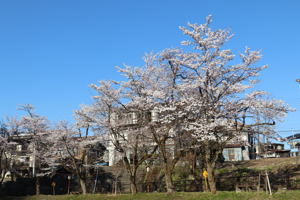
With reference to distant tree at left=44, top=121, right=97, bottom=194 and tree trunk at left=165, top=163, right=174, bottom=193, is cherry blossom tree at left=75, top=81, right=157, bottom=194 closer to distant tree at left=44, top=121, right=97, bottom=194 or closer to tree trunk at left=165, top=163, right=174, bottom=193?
tree trunk at left=165, top=163, right=174, bottom=193

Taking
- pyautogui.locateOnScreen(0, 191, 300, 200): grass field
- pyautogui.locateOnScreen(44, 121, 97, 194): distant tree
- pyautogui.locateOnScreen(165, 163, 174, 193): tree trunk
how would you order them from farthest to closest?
1. pyautogui.locateOnScreen(44, 121, 97, 194): distant tree
2. pyautogui.locateOnScreen(165, 163, 174, 193): tree trunk
3. pyautogui.locateOnScreen(0, 191, 300, 200): grass field

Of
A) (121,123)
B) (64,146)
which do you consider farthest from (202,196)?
(64,146)

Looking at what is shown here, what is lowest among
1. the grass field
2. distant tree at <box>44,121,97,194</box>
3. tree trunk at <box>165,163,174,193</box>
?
the grass field

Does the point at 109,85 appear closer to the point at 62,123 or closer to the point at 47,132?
the point at 62,123

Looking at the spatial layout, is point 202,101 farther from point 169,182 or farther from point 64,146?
point 64,146

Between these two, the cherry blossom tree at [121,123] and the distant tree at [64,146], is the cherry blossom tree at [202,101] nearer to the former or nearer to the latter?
the cherry blossom tree at [121,123]

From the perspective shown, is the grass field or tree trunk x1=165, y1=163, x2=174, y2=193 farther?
tree trunk x1=165, y1=163, x2=174, y2=193

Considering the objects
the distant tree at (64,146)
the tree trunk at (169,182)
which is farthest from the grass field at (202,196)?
the distant tree at (64,146)

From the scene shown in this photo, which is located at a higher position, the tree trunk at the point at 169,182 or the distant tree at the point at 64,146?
the distant tree at the point at 64,146

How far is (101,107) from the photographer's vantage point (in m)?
23.0

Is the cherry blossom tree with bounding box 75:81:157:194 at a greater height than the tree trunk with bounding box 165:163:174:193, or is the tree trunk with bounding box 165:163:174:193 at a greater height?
the cherry blossom tree with bounding box 75:81:157:194

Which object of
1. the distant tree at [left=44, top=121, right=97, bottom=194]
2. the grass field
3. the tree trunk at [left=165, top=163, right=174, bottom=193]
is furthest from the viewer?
the distant tree at [left=44, top=121, right=97, bottom=194]

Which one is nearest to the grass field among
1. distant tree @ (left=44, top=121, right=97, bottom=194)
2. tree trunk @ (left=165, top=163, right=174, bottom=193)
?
tree trunk @ (left=165, top=163, right=174, bottom=193)

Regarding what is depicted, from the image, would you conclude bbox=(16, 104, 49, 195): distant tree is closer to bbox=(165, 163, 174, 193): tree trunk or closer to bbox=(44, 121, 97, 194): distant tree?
bbox=(44, 121, 97, 194): distant tree
